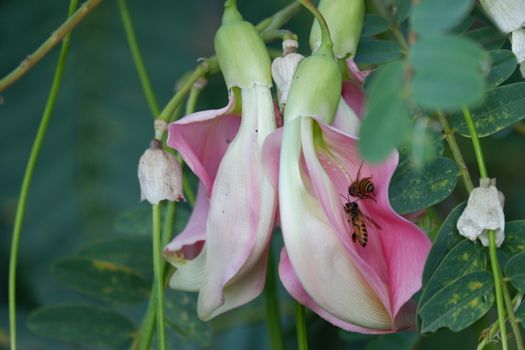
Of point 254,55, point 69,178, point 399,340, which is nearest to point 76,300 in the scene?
point 69,178

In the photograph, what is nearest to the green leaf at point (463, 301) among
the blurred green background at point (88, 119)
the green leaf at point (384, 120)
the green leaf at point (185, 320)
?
Answer: the green leaf at point (384, 120)

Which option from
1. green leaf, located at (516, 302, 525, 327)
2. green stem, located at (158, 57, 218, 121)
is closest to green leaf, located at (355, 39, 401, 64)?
green stem, located at (158, 57, 218, 121)

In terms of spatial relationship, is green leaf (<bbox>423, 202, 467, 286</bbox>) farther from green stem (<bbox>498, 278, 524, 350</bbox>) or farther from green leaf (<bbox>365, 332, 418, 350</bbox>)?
green leaf (<bbox>365, 332, 418, 350</bbox>)

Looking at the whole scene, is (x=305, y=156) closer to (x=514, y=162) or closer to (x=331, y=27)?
(x=331, y=27)

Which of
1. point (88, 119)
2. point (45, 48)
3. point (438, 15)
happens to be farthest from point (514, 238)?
point (88, 119)

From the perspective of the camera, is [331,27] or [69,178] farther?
[69,178]

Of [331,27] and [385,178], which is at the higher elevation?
[331,27]

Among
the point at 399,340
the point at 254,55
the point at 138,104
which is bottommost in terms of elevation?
Result: the point at 399,340

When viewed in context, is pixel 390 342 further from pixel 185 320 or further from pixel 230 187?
pixel 230 187

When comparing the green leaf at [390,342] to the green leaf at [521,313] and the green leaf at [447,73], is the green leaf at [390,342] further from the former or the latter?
the green leaf at [447,73]
